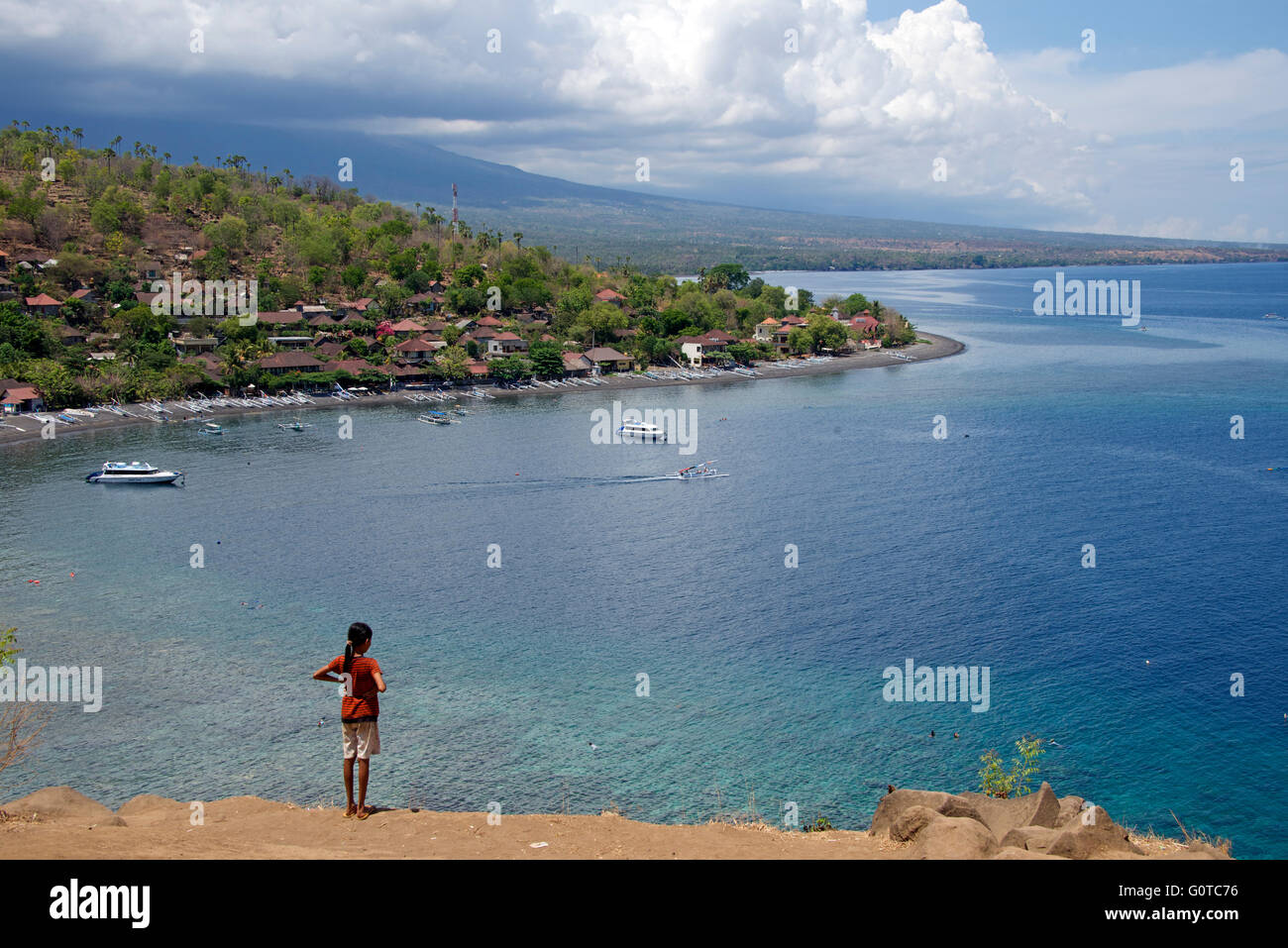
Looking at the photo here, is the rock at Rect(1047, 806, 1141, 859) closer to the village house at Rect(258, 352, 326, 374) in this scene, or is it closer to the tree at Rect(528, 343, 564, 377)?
the village house at Rect(258, 352, 326, 374)

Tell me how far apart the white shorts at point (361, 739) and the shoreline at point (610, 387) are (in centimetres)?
4858

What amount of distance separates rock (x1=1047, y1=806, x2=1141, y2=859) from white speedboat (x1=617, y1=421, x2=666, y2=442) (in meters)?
42.0

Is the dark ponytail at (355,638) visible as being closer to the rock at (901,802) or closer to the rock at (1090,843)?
the rock at (901,802)

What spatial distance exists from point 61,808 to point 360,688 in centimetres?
399

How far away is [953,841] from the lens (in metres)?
8.77

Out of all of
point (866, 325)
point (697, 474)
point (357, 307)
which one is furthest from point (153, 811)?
point (866, 325)

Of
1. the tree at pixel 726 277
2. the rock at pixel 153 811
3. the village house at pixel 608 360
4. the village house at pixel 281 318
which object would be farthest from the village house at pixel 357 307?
the rock at pixel 153 811

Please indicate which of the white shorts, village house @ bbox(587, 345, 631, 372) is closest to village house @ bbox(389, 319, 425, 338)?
village house @ bbox(587, 345, 631, 372)

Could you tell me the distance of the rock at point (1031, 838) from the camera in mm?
9430

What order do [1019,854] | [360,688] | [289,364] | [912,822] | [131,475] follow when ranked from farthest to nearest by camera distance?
[289,364]
[131,475]
[912,822]
[1019,854]
[360,688]

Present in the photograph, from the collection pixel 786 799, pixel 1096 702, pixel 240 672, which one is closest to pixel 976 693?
pixel 1096 702

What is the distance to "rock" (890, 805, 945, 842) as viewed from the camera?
373 inches

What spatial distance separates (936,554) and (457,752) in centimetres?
1820

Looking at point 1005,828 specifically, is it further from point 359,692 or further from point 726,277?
point 726,277
